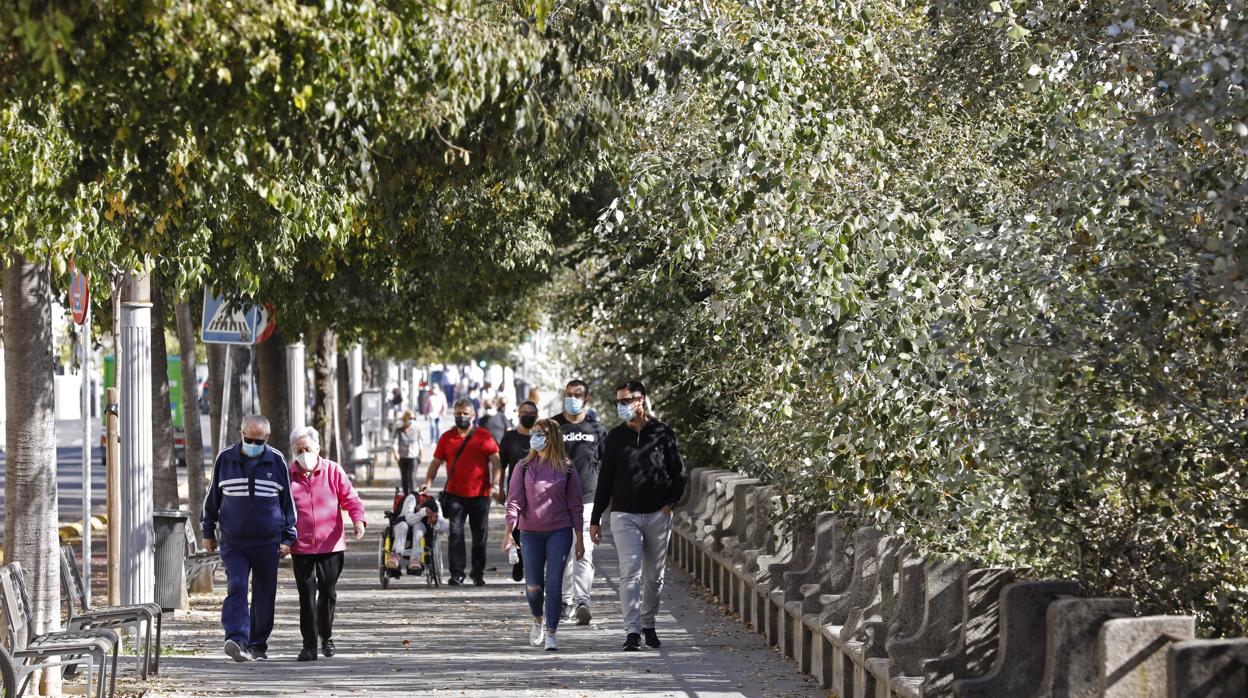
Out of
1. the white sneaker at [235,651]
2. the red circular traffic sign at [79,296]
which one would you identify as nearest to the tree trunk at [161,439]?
the red circular traffic sign at [79,296]

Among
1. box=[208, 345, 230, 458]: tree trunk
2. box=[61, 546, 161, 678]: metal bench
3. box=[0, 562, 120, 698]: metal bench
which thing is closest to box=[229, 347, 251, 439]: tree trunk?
box=[208, 345, 230, 458]: tree trunk

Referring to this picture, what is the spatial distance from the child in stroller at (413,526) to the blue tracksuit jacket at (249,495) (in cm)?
588

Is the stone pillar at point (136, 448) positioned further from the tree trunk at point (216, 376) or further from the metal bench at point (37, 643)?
the tree trunk at point (216, 376)

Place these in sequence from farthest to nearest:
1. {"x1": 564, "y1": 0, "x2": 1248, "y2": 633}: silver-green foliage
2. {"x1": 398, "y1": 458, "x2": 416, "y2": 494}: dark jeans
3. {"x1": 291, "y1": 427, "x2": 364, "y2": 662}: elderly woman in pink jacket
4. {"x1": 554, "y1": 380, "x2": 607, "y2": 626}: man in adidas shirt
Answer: {"x1": 398, "y1": 458, "x2": 416, "y2": 494}: dark jeans, {"x1": 554, "y1": 380, "x2": 607, "y2": 626}: man in adidas shirt, {"x1": 291, "y1": 427, "x2": 364, "y2": 662}: elderly woman in pink jacket, {"x1": 564, "y1": 0, "x2": 1248, "y2": 633}: silver-green foliage

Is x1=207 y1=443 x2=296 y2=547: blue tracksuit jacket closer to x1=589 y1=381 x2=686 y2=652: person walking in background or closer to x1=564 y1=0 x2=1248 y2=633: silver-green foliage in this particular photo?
x1=589 y1=381 x2=686 y2=652: person walking in background

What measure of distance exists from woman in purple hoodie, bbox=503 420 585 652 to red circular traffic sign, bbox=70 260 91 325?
327 cm

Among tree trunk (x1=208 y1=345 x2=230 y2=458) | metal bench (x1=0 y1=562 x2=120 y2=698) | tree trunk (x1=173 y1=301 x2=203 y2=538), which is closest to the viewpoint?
metal bench (x1=0 y1=562 x2=120 y2=698)

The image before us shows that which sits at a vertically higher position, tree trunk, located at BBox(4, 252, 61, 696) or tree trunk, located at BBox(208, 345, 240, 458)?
tree trunk, located at BBox(208, 345, 240, 458)

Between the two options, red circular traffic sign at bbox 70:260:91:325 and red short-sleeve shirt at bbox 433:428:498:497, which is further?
red short-sleeve shirt at bbox 433:428:498:497

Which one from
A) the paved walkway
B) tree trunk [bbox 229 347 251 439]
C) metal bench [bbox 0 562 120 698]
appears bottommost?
the paved walkway

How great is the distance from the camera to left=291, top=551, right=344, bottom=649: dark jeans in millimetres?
13539

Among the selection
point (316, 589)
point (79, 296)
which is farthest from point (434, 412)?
point (79, 296)

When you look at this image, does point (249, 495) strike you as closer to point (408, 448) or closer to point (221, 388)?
point (221, 388)

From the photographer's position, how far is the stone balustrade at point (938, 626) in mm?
6480
